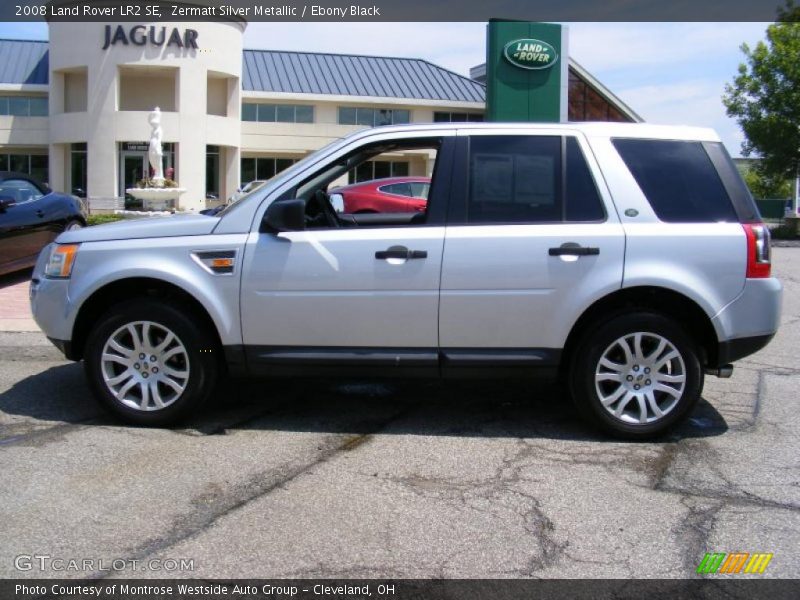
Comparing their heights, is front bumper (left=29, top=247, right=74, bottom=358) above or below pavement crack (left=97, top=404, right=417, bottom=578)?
above

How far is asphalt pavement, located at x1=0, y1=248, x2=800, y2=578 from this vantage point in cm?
368

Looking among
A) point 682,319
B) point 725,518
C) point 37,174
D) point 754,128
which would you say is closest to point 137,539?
point 725,518

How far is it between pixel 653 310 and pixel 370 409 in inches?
82.6

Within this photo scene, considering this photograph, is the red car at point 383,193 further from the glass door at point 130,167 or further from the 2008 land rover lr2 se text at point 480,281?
the glass door at point 130,167

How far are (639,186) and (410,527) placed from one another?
2681mm

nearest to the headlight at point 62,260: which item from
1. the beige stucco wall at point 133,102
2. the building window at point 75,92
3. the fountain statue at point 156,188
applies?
the fountain statue at point 156,188

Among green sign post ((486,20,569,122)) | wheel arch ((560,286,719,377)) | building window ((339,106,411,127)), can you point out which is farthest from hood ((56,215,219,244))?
building window ((339,106,411,127))

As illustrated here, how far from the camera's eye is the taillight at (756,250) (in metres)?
5.19

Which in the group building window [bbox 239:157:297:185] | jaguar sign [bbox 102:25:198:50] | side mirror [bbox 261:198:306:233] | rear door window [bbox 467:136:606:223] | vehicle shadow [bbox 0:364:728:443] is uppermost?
jaguar sign [bbox 102:25:198:50]

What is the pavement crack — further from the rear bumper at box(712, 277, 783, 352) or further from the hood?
the rear bumper at box(712, 277, 783, 352)

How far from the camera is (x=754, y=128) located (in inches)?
1228

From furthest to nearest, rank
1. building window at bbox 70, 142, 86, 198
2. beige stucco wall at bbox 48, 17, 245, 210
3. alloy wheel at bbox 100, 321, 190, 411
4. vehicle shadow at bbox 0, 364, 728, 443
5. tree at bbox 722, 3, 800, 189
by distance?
building window at bbox 70, 142, 86, 198 → beige stucco wall at bbox 48, 17, 245, 210 → tree at bbox 722, 3, 800, 189 → vehicle shadow at bbox 0, 364, 728, 443 → alloy wheel at bbox 100, 321, 190, 411

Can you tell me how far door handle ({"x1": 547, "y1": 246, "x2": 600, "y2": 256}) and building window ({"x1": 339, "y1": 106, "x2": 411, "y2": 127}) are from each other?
146 feet

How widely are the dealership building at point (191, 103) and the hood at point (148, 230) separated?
27.5 meters
